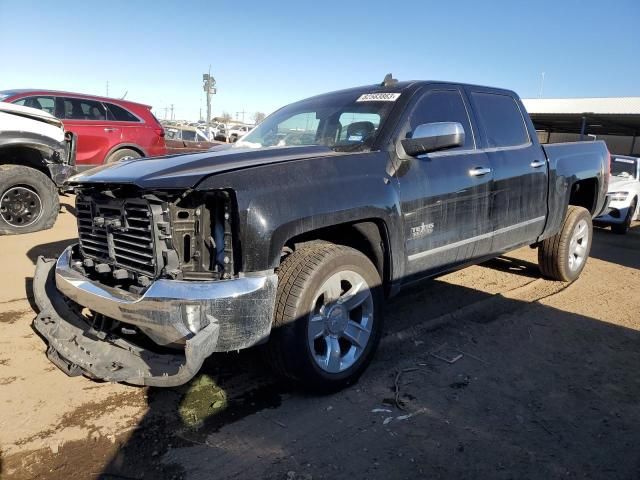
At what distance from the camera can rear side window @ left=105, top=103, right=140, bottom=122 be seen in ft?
32.6

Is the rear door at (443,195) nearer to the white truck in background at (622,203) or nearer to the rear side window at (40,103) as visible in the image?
the white truck in background at (622,203)

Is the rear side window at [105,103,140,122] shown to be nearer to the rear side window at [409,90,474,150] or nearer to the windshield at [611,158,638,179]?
the rear side window at [409,90,474,150]

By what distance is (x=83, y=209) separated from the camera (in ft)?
10.8

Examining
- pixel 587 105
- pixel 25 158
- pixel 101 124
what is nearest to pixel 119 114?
pixel 101 124

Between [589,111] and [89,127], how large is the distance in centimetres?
2313

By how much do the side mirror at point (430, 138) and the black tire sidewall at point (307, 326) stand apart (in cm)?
89

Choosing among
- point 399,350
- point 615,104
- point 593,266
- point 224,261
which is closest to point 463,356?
point 399,350

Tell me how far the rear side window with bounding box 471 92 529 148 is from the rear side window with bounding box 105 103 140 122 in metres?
7.86

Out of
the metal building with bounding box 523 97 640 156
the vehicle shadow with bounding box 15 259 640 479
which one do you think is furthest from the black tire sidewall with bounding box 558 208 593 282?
the metal building with bounding box 523 97 640 156

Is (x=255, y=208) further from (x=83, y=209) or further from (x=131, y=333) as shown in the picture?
(x=83, y=209)

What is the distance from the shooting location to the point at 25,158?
705cm

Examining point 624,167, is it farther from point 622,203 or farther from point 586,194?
point 586,194

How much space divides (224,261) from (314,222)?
57 cm

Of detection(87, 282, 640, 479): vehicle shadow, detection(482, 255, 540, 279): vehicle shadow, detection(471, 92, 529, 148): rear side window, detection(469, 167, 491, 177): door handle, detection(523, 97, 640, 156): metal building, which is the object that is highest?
detection(523, 97, 640, 156): metal building
